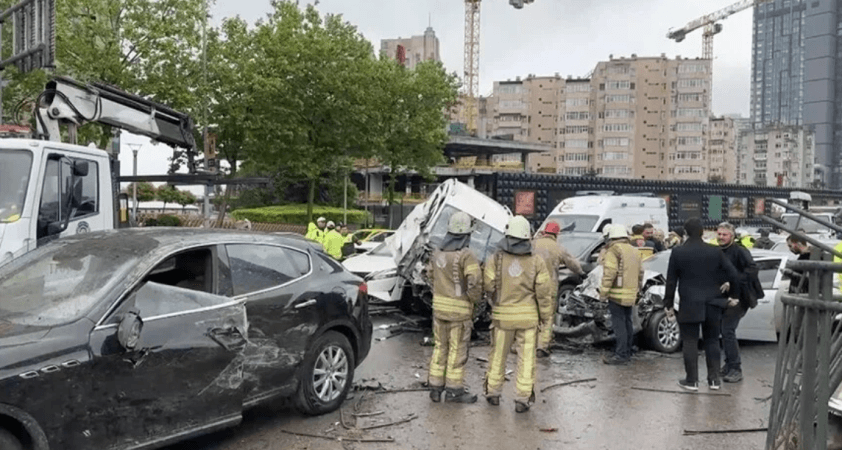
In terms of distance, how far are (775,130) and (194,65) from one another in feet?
489

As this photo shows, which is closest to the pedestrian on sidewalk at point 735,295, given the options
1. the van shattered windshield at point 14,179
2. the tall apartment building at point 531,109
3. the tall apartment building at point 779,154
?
the van shattered windshield at point 14,179

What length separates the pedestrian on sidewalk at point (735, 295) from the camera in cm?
759

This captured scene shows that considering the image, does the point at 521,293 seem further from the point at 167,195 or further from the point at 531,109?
the point at 531,109

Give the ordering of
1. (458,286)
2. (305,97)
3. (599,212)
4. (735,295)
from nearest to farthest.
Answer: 1. (458,286)
2. (735,295)
3. (599,212)
4. (305,97)

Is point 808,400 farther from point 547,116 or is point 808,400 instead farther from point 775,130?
point 775,130

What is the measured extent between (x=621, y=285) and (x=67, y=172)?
647 centimetres

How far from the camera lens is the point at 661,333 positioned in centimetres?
956

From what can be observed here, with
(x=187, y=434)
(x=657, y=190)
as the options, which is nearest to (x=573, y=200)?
(x=187, y=434)

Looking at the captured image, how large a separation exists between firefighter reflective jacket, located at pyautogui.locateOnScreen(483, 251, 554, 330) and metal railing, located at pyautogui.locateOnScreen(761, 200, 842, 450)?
11.3 ft

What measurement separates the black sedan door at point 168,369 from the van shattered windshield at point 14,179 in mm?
3747

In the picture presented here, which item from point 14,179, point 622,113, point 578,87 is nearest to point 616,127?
point 622,113

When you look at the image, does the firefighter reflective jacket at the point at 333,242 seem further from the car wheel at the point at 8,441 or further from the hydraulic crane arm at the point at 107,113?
the car wheel at the point at 8,441

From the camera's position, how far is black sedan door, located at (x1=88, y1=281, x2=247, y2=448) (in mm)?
4410

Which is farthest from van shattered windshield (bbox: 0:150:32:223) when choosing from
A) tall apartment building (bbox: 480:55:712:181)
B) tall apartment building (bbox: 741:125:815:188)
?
tall apartment building (bbox: 741:125:815:188)
